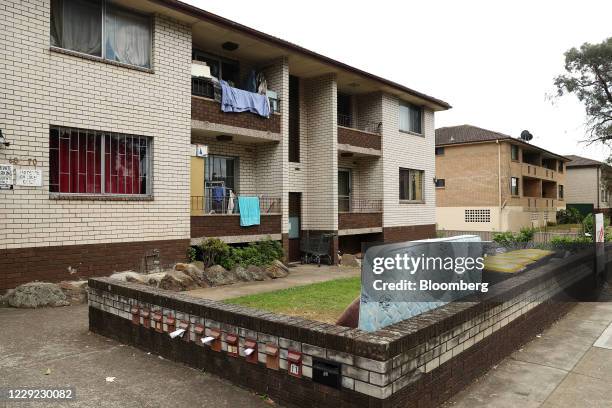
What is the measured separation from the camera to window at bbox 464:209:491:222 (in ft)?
105

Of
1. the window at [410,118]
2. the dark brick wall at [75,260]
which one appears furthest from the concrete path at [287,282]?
the window at [410,118]

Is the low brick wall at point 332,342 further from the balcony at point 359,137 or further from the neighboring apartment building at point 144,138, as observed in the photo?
the balcony at point 359,137

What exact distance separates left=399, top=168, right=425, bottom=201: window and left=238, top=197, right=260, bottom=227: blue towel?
9002 mm

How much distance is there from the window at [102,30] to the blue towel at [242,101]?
2358 mm

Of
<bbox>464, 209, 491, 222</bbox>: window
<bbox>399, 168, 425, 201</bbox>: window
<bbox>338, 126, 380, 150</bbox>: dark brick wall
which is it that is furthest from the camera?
<bbox>464, 209, 491, 222</bbox>: window

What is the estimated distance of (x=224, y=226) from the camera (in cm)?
1329

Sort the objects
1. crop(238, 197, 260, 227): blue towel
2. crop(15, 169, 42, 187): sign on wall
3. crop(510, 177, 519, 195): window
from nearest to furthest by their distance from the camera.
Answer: crop(15, 169, 42, 187): sign on wall → crop(238, 197, 260, 227): blue towel → crop(510, 177, 519, 195): window

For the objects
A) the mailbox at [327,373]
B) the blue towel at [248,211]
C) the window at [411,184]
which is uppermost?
the window at [411,184]

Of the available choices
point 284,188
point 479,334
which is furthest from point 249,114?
point 479,334

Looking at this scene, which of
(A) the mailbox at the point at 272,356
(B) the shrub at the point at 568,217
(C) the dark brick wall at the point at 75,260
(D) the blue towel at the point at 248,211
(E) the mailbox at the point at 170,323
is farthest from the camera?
(B) the shrub at the point at 568,217

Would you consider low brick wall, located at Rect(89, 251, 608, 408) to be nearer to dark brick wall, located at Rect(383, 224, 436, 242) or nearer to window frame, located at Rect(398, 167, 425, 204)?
dark brick wall, located at Rect(383, 224, 436, 242)

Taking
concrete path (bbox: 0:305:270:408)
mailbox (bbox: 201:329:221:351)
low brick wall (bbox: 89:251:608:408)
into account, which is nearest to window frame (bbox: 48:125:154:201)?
concrete path (bbox: 0:305:270:408)

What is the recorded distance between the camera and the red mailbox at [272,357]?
4.22 metres

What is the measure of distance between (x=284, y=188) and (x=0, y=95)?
819 centimetres
